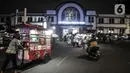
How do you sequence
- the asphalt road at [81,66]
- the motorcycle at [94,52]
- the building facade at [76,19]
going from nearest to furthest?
the asphalt road at [81,66] < the motorcycle at [94,52] < the building facade at [76,19]

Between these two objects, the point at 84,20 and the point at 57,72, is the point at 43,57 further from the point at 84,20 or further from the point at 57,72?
the point at 84,20

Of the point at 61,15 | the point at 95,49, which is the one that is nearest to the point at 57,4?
the point at 61,15

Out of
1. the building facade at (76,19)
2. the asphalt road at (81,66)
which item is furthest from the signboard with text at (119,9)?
the building facade at (76,19)

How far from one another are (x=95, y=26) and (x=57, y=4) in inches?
590

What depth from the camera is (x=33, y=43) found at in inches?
614

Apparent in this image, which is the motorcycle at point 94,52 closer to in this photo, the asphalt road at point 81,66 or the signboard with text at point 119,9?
the asphalt road at point 81,66

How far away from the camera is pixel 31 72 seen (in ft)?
40.8

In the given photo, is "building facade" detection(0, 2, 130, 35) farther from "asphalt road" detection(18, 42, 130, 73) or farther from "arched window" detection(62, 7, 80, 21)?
"asphalt road" detection(18, 42, 130, 73)

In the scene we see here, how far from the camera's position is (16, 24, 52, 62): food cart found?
1407 cm

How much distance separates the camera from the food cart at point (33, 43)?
1407cm

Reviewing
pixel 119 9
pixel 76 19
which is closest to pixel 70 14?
pixel 76 19

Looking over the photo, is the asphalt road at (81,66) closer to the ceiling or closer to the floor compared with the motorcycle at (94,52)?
closer to the floor

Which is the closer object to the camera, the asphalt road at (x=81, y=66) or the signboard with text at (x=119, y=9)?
the signboard with text at (x=119, y=9)

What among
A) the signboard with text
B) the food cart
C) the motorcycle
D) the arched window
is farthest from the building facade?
the signboard with text
